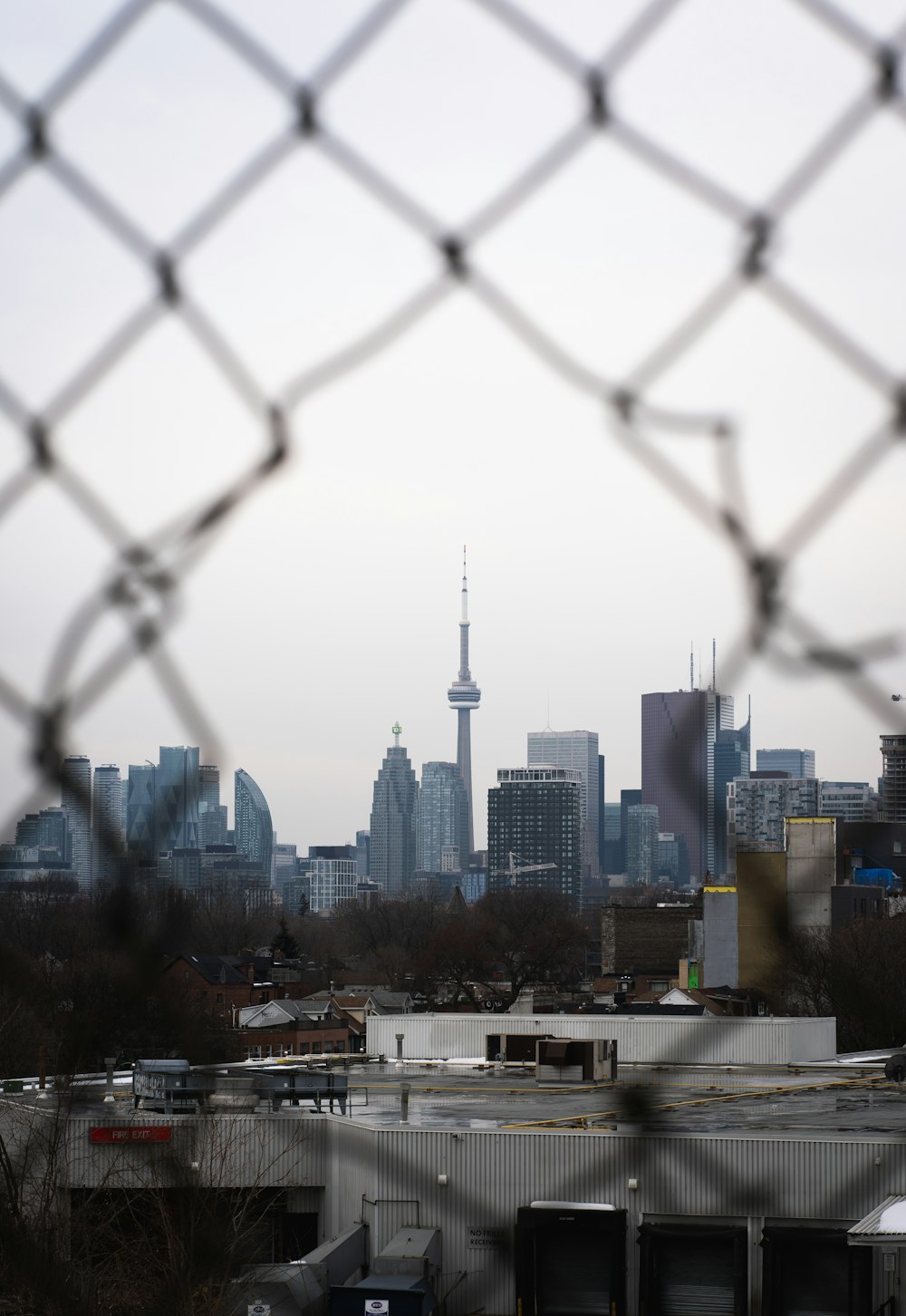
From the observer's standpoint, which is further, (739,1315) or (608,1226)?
(739,1315)

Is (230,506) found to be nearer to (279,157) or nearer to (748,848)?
(279,157)

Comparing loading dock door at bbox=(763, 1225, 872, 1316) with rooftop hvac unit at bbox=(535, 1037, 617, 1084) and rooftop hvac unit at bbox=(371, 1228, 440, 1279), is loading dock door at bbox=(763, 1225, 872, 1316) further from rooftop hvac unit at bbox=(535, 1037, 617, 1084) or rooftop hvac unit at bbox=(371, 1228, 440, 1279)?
rooftop hvac unit at bbox=(535, 1037, 617, 1084)

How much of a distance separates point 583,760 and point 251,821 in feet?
3.19

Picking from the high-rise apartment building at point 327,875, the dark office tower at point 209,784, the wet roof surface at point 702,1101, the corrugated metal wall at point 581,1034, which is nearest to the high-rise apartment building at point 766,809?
the dark office tower at point 209,784

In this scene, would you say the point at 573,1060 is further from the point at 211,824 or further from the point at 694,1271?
the point at 211,824

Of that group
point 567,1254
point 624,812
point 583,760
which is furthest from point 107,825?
point 567,1254

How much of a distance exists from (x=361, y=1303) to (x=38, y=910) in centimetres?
927

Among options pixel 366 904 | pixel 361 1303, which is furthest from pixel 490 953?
pixel 361 1303

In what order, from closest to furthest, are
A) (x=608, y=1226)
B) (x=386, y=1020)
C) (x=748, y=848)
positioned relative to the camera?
(x=748, y=848), (x=608, y=1226), (x=386, y=1020)

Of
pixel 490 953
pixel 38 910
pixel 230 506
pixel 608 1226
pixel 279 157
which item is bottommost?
pixel 490 953

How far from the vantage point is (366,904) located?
7650cm

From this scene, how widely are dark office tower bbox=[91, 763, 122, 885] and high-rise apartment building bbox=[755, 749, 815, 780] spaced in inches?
25.6

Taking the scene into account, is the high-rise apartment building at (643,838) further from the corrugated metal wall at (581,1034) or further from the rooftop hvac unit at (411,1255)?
the corrugated metal wall at (581,1034)

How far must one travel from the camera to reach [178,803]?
4.34 ft
